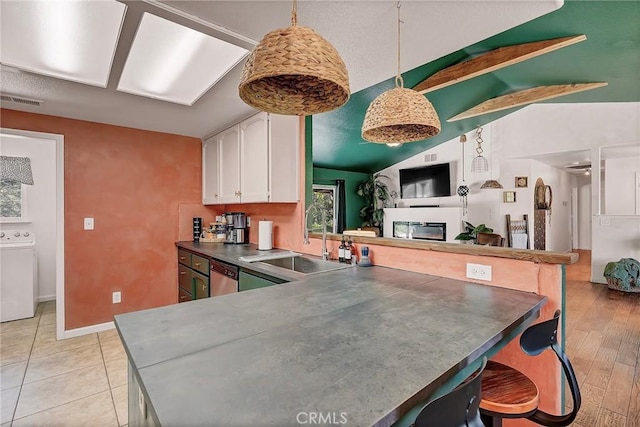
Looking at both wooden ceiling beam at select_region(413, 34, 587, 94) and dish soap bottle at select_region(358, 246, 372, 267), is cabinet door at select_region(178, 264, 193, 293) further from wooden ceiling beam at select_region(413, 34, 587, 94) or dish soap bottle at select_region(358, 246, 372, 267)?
wooden ceiling beam at select_region(413, 34, 587, 94)

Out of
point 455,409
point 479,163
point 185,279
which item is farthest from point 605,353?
point 185,279

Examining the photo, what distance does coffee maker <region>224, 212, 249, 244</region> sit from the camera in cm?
348

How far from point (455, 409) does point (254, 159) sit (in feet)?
8.31

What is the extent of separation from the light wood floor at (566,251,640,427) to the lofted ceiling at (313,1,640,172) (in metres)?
2.48

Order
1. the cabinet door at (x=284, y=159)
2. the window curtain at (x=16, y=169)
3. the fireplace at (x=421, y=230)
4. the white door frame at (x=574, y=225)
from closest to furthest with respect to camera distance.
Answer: the cabinet door at (x=284, y=159)
the window curtain at (x=16, y=169)
the fireplace at (x=421, y=230)
the white door frame at (x=574, y=225)

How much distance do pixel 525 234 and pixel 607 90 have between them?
9.74 feet

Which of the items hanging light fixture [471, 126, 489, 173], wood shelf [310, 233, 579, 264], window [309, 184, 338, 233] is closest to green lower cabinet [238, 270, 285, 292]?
wood shelf [310, 233, 579, 264]

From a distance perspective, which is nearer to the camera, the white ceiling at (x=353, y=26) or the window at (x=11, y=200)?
the white ceiling at (x=353, y=26)

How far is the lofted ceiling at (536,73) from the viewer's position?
236 cm

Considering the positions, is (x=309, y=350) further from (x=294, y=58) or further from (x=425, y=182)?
(x=425, y=182)

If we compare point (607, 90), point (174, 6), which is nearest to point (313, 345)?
point (174, 6)

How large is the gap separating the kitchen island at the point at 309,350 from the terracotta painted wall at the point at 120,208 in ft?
8.76

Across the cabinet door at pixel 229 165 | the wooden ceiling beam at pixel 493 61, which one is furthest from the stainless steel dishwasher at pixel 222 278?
the wooden ceiling beam at pixel 493 61

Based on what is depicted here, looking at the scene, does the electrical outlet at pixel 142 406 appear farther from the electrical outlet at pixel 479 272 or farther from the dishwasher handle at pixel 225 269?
the electrical outlet at pixel 479 272
